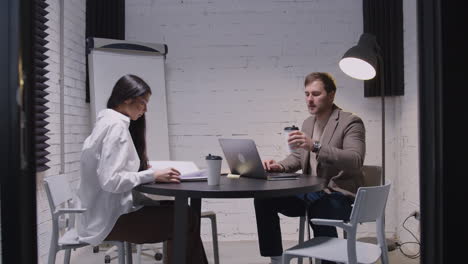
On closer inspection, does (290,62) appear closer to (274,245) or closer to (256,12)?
(256,12)

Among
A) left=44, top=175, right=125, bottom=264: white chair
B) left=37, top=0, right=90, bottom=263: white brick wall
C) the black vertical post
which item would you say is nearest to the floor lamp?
left=44, top=175, right=125, bottom=264: white chair

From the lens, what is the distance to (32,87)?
3.19ft

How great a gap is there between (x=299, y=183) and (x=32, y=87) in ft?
4.93

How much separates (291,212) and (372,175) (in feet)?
1.73

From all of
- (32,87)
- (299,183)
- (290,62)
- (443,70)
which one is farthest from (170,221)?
(290,62)

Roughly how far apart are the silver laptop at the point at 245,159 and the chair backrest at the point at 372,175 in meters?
0.53

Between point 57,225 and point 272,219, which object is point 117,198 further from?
point 272,219

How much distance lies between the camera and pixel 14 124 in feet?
3.12

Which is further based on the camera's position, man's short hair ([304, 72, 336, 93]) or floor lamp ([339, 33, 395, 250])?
floor lamp ([339, 33, 395, 250])

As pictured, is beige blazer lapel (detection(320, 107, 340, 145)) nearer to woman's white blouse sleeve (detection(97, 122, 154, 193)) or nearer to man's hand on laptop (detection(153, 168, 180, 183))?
man's hand on laptop (detection(153, 168, 180, 183))

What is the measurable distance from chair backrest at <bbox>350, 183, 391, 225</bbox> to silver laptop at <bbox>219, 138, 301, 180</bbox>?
1.65 ft

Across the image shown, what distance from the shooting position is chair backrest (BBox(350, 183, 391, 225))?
2014mm

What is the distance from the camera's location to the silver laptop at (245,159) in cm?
240

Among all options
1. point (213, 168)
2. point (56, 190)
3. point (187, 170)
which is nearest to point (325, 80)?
point (187, 170)
